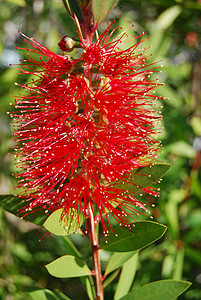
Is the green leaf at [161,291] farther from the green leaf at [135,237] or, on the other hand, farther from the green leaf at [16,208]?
the green leaf at [16,208]

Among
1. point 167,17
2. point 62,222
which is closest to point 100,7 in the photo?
point 62,222

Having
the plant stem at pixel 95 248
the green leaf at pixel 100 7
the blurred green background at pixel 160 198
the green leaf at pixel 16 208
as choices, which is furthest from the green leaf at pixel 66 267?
the green leaf at pixel 100 7

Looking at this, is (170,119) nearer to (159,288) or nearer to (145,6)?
(145,6)

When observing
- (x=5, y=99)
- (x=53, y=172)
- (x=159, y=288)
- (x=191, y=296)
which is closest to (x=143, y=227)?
(x=159, y=288)

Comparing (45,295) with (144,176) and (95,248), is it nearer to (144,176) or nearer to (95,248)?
(95,248)

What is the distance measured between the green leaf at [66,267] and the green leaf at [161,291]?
0.16 meters

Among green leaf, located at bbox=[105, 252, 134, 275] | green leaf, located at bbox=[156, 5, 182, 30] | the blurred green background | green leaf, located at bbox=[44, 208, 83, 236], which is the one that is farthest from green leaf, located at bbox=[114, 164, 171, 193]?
green leaf, located at bbox=[156, 5, 182, 30]

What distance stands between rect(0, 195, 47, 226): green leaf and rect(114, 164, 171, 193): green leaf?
24cm

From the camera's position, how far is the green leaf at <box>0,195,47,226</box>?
3.28 ft

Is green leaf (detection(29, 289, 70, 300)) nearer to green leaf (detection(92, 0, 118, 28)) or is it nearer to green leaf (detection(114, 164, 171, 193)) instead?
green leaf (detection(114, 164, 171, 193))

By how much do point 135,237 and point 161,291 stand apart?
6.8 inches

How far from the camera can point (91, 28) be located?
36.2 inches

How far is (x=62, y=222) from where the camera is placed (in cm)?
91

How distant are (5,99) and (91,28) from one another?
0.86 m
